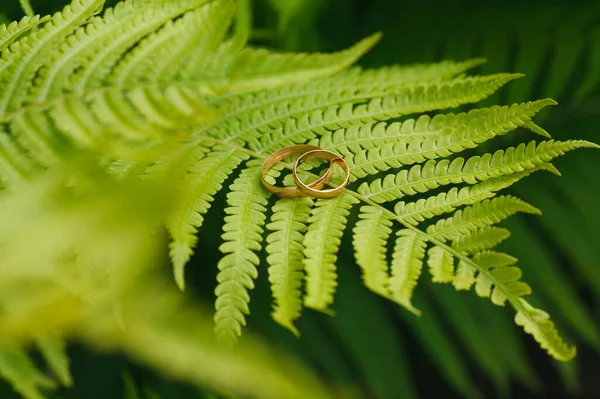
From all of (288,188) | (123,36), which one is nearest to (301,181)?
(288,188)

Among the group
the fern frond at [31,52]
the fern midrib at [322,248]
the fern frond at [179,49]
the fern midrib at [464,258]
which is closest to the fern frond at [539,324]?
the fern midrib at [464,258]

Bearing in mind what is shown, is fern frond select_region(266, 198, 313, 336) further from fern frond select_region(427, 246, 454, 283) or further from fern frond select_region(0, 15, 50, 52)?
fern frond select_region(0, 15, 50, 52)

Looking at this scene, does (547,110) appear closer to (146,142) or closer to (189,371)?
(146,142)

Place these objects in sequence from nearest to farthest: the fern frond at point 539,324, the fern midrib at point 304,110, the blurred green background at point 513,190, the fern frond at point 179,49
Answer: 1. the fern frond at point 539,324
2. the fern frond at point 179,49
3. the fern midrib at point 304,110
4. the blurred green background at point 513,190

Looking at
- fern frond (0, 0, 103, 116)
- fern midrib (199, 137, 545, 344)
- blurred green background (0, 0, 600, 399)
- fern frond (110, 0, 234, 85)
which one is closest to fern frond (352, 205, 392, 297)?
fern midrib (199, 137, 545, 344)

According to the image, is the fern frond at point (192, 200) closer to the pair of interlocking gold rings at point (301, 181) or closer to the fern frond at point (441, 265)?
the pair of interlocking gold rings at point (301, 181)

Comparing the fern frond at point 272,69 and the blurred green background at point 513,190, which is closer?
the fern frond at point 272,69
